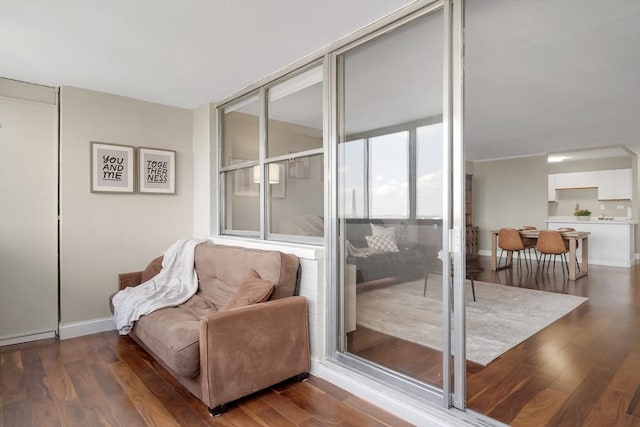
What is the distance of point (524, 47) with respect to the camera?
2734 millimetres

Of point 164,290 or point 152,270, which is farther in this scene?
point 152,270

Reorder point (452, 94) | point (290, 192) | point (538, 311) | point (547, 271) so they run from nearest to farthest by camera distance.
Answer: point (452, 94) < point (290, 192) < point (538, 311) < point (547, 271)

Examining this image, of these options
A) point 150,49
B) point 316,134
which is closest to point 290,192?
point 316,134

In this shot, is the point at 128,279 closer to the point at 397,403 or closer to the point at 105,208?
the point at 105,208

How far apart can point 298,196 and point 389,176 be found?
907mm

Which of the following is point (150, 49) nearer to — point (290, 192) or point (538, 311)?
point (290, 192)

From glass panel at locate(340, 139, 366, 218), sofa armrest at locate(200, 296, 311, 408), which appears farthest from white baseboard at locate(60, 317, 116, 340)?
glass panel at locate(340, 139, 366, 218)

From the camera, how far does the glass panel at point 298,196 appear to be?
8.94ft

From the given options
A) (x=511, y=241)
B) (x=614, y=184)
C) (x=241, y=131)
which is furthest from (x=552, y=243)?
(x=241, y=131)

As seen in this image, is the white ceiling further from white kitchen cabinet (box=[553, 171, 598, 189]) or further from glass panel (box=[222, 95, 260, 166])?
white kitchen cabinet (box=[553, 171, 598, 189])

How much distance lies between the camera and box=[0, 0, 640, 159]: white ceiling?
2.14m

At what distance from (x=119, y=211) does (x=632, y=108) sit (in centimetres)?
Answer: 625

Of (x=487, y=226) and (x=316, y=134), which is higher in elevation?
(x=316, y=134)

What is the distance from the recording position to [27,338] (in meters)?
3.24
